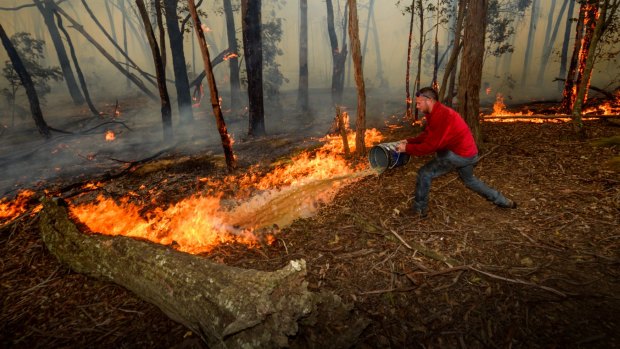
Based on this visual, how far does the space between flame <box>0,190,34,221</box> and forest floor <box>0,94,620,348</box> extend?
1.18 metres

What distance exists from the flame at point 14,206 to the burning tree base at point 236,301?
4.37 meters

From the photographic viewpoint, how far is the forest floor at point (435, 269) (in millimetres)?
2865

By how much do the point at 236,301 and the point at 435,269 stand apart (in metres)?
2.35

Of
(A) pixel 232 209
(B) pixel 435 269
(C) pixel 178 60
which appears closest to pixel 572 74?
(B) pixel 435 269

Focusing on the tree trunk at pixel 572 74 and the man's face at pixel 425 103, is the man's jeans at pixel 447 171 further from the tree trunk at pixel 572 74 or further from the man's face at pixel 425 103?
the tree trunk at pixel 572 74

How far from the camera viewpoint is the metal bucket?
546 centimetres

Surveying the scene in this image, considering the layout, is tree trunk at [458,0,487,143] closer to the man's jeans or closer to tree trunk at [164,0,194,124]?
the man's jeans

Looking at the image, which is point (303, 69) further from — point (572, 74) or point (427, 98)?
point (427, 98)

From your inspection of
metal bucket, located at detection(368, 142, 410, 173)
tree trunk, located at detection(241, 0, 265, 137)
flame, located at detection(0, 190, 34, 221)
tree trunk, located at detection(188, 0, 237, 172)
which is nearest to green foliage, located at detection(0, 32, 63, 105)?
tree trunk, located at detection(241, 0, 265, 137)

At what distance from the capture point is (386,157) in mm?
5891

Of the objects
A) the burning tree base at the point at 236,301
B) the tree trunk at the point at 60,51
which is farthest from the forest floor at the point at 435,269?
the tree trunk at the point at 60,51

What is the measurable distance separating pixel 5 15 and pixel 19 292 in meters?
82.0

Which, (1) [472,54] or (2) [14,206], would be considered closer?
(1) [472,54]

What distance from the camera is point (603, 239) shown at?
3.75 meters
